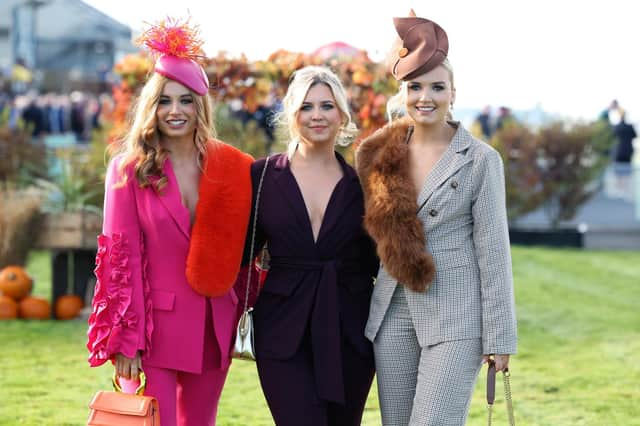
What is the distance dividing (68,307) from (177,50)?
5.93 m

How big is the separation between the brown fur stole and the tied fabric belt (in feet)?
0.85

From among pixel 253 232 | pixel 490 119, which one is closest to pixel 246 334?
pixel 253 232

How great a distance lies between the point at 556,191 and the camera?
17656mm

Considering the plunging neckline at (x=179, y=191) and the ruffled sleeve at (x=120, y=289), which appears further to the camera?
the plunging neckline at (x=179, y=191)

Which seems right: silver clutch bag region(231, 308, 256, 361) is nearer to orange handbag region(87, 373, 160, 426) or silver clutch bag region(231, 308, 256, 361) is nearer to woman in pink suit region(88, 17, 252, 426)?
woman in pink suit region(88, 17, 252, 426)

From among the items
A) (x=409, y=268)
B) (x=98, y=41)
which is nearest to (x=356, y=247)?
(x=409, y=268)

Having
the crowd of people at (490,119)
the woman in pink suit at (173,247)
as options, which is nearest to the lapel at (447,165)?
the woman in pink suit at (173,247)

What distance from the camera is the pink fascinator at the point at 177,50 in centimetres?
465

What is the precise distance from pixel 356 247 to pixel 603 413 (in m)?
3.16

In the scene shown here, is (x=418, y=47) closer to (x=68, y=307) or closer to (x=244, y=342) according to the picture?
(x=244, y=342)

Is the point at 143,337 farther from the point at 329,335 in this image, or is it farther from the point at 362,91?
the point at 362,91

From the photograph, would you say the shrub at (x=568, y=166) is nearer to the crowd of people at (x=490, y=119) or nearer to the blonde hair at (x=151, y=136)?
the crowd of people at (x=490, y=119)

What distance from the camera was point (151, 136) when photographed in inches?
183

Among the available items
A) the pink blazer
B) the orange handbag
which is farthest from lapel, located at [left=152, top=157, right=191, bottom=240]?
the orange handbag
